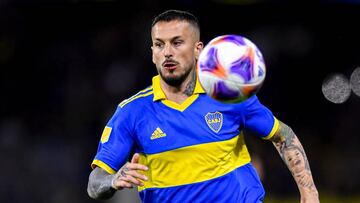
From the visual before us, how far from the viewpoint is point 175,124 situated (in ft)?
19.9

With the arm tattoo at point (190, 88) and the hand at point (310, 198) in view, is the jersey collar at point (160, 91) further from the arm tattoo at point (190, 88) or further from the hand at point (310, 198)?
the hand at point (310, 198)

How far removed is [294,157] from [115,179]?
60.9 inches

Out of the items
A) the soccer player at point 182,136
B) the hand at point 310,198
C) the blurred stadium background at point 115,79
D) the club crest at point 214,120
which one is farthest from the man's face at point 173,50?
the blurred stadium background at point 115,79

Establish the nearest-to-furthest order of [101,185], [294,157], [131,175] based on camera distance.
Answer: [131,175] → [101,185] → [294,157]

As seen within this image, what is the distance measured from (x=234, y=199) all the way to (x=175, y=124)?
0.71 meters

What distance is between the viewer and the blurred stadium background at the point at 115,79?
43.0 feet

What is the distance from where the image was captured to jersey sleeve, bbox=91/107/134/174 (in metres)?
5.95

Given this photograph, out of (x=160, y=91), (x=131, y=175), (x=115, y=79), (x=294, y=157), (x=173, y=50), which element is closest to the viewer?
(x=131, y=175)

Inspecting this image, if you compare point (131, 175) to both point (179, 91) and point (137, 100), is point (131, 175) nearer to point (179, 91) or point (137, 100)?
point (137, 100)

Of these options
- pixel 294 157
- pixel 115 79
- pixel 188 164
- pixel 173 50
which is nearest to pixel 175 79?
pixel 173 50

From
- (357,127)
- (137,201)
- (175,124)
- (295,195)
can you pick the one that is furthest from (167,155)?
(357,127)

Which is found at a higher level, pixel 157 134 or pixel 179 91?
pixel 179 91

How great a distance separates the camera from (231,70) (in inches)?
217

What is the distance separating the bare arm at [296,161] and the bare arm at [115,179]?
1.41 metres
